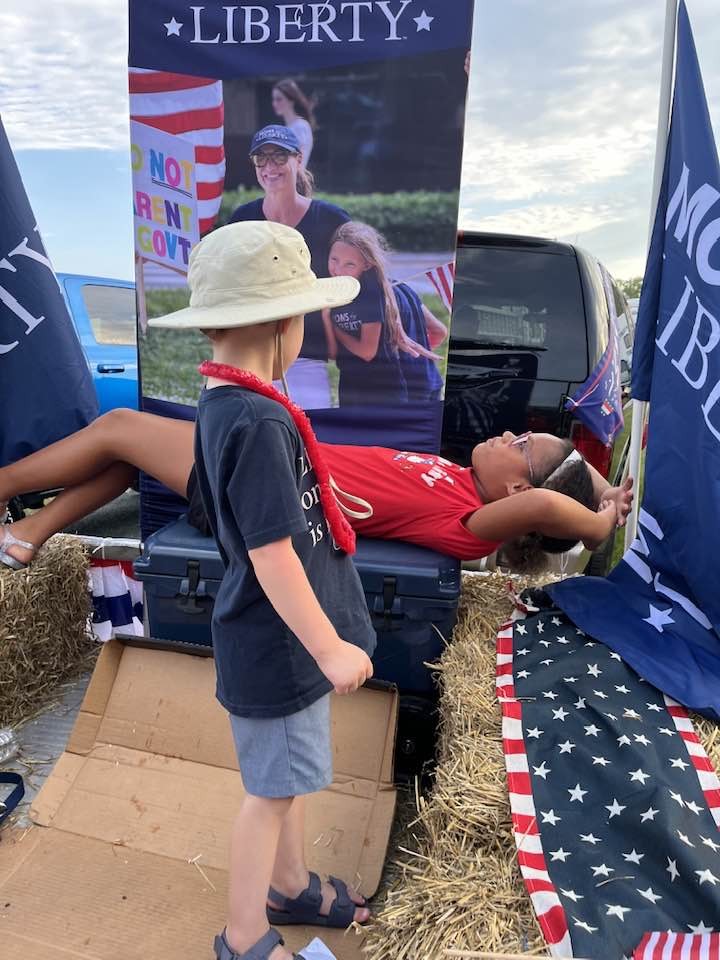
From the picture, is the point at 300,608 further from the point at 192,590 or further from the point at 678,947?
the point at 192,590

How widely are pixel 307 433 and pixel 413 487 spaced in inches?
46.8

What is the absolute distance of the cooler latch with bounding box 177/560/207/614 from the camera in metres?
2.51

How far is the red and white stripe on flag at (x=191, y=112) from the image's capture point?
9.96ft

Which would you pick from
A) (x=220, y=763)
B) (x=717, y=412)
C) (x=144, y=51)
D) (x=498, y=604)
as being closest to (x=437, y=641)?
(x=498, y=604)

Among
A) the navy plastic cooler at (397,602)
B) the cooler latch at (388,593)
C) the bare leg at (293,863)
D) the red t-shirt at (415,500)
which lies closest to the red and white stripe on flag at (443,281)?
the red t-shirt at (415,500)

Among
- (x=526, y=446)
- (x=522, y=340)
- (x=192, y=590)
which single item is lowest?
(x=192, y=590)

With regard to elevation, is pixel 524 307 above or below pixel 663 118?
below

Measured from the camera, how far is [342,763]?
2.31 meters

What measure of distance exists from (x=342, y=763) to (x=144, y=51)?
2.83 meters

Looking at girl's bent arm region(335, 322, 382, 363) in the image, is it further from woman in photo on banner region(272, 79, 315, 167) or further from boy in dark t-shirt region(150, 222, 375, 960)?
boy in dark t-shirt region(150, 222, 375, 960)

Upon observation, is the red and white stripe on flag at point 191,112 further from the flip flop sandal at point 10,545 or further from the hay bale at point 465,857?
the hay bale at point 465,857

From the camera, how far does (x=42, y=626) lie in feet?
9.98

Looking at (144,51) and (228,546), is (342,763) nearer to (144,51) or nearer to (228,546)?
(228,546)

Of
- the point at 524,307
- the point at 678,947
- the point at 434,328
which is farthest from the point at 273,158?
the point at 678,947
